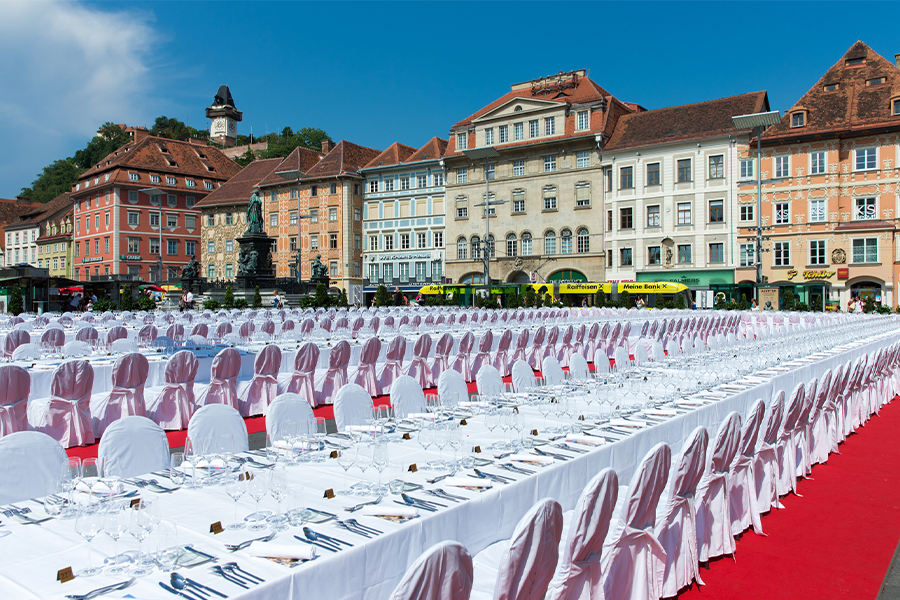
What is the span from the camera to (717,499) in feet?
15.0

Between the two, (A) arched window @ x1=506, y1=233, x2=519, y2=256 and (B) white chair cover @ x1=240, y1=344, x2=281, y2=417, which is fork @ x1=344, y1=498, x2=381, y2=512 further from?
(A) arched window @ x1=506, y1=233, x2=519, y2=256

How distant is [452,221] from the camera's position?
5397 centimetres

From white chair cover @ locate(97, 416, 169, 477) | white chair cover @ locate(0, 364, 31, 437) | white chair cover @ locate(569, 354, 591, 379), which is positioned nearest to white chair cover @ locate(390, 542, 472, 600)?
white chair cover @ locate(97, 416, 169, 477)

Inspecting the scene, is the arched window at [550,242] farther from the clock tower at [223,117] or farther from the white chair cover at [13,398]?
the clock tower at [223,117]

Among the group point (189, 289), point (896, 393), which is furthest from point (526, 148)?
point (896, 393)

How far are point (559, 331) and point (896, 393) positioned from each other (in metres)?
6.62

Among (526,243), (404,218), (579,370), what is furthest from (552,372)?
(404,218)

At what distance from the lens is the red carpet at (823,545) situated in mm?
4191

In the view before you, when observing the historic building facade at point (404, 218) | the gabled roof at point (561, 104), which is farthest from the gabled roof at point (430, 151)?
the gabled roof at point (561, 104)

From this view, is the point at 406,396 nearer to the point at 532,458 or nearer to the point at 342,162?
the point at 532,458

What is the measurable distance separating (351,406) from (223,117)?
129m

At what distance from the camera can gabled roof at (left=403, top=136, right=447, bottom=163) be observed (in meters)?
56.8

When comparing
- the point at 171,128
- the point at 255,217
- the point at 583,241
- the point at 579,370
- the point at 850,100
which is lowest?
the point at 579,370

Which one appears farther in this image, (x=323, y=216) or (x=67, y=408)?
(x=323, y=216)
